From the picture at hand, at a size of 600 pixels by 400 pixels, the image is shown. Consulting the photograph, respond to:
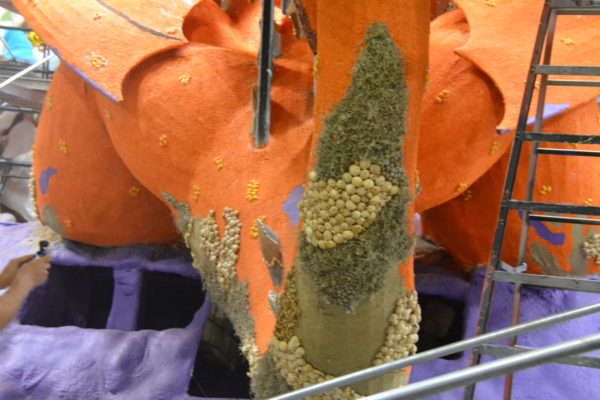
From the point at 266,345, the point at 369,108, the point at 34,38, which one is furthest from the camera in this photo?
the point at 34,38

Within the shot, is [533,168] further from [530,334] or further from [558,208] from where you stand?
[530,334]

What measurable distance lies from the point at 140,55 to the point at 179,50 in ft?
0.27

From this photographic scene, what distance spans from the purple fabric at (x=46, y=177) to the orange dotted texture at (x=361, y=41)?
3.73 ft

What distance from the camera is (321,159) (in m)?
0.85

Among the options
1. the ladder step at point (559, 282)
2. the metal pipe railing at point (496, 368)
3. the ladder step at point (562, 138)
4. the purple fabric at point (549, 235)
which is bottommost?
the purple fabric at point (549, 235)

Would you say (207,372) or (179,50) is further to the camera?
(207,372)

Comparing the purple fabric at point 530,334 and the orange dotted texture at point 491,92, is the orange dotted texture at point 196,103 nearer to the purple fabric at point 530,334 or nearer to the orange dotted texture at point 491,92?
the orange dotted texture at point 491,92

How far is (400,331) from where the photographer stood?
91 cm

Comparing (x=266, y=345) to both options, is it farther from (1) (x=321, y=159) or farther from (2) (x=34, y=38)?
(2) (x=34, y=38)

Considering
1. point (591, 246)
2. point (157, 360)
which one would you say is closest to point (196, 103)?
point (157, 360)

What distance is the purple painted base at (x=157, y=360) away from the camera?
58.0 inches

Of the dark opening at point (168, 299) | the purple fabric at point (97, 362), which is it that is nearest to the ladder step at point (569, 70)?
the purple fabric at point (97, 362)

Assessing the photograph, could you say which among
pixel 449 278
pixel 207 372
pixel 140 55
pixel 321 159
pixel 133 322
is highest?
pixel 140 55

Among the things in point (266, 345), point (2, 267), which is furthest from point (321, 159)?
point (2, 267)
